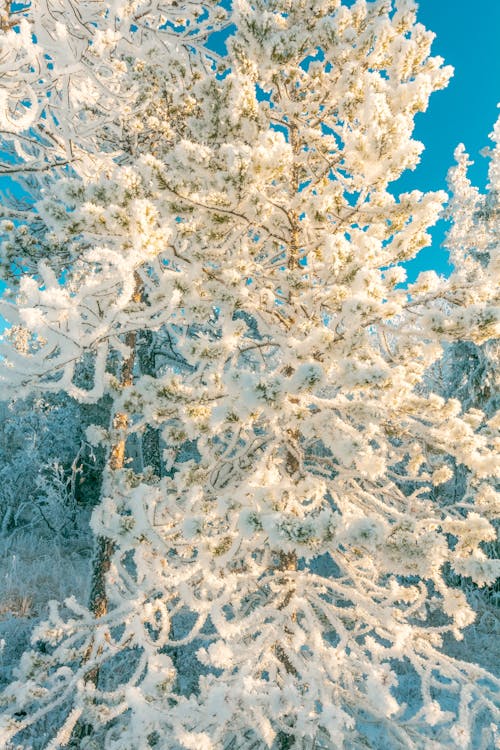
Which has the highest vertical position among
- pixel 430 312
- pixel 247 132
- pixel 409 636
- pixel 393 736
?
pixel 247 132

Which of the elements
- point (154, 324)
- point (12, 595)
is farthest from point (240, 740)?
point (12, 595)

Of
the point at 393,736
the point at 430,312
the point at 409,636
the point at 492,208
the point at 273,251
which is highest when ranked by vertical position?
the point at 492,208

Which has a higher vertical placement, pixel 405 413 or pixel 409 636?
pixel 405 413

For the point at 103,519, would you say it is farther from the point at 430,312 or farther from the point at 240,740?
the point at 430,312

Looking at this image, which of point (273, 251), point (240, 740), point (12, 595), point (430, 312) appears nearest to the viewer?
point (430, 312)

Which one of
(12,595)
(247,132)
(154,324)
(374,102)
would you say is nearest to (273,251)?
(247,132)

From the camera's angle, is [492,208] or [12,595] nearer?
[12,595]

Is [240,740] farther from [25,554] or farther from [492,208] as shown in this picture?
[492,208]

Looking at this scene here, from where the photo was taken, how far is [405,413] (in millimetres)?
3564

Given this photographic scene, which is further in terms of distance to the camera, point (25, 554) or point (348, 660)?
point (25, 554)

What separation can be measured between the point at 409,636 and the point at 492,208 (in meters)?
12.7

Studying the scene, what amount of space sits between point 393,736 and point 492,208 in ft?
42.7

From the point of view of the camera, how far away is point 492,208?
41.2 feet

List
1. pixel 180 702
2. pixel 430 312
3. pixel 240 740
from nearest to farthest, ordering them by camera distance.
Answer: pixel 180 702, pixel 430 312, pixel 240 740
